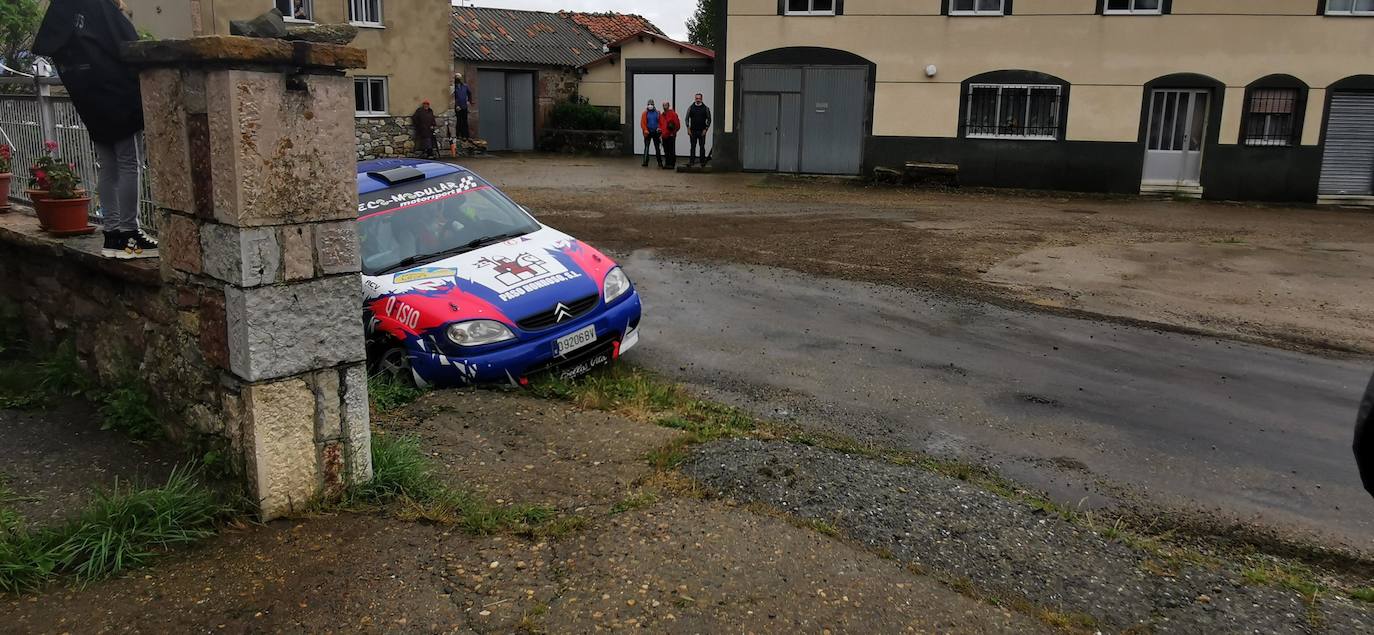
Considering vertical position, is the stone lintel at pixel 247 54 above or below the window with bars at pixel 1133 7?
below

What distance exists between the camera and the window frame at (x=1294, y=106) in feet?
67.2

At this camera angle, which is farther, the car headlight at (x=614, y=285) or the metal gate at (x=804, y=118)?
the metal gate at (x=804, y=118)

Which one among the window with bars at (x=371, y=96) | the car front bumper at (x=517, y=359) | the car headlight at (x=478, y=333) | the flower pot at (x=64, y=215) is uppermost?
the window with bars at (x=371, y=96)

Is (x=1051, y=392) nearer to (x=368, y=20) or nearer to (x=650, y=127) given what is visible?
(x=650, y=127)

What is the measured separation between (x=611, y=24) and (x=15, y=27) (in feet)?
77.4

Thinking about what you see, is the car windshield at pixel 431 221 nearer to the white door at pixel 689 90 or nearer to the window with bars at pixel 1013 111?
the window with bars at pixel 1013 111

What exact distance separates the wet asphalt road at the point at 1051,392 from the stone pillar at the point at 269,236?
3.43m

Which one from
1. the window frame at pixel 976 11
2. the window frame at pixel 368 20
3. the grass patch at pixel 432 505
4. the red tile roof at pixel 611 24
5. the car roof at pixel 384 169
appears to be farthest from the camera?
the red tile roof at pixel 611 24

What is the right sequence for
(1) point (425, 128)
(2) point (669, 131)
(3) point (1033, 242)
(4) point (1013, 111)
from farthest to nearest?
1. (1) point (425, 128)
2. (2) point (669, 131)
3. (4) point (1013, 111)
4. (3) point (1033, 242)

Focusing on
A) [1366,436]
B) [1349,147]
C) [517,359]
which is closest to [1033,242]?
[517,359]

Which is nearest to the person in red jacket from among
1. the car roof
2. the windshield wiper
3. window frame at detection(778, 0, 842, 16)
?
window frame at detection(778, 0, 842, 16)

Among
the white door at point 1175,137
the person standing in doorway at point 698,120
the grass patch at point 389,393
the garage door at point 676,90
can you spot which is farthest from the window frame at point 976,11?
the grass patch at point 389,393

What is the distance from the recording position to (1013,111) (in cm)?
2212

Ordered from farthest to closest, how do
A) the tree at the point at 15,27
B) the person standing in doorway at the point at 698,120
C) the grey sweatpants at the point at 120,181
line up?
the person standing in doorway at the point at 698,120 → the tree at the point at 15,27 → the grey sweatpants at the point at 120,181
